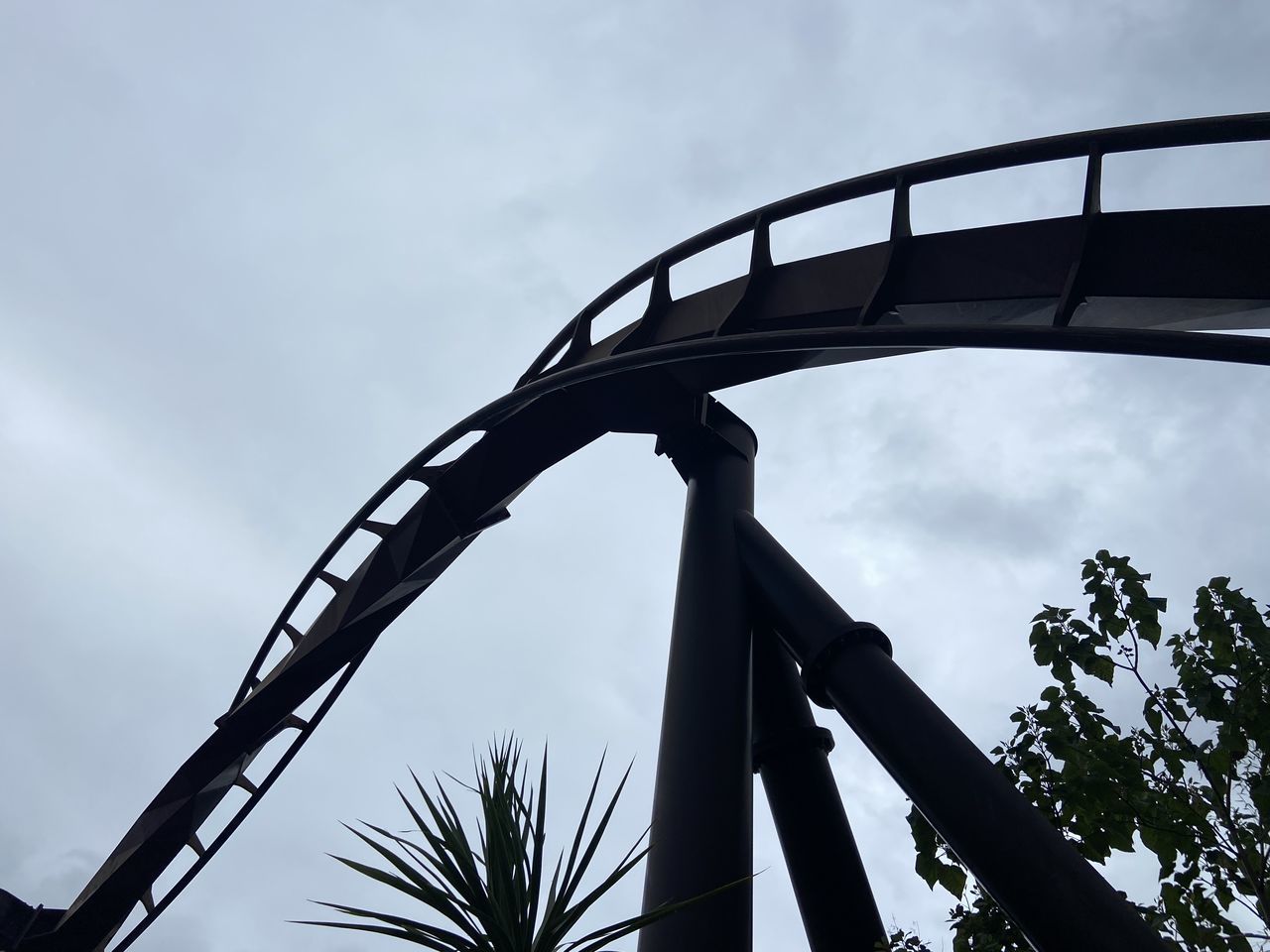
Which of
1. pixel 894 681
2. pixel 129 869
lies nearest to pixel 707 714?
pixel 894 681

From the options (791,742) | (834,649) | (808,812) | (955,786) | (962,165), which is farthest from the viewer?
(791,742)

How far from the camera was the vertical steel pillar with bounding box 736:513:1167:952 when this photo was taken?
503 centimetres

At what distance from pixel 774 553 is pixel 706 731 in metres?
1.87

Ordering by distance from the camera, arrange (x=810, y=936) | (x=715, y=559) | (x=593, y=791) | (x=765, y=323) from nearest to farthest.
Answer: (x=593, y=791) → (x=810, y=936) → (x=765, y=323) → (x=715, y=559)

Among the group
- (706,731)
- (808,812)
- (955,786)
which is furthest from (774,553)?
(955,786)

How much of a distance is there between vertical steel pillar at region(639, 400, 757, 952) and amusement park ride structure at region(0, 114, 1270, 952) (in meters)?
0.02

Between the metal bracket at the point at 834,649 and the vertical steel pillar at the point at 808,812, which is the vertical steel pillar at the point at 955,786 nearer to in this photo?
the metal bracket at the point at 834,649

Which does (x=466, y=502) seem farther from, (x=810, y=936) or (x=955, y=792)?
(x=955, y=792)

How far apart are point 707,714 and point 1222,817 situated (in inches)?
137

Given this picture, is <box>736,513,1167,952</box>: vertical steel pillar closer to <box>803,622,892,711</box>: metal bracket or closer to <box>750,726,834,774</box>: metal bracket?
<box>803,622,892,711</box>: metal bracket

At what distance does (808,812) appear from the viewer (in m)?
7.96

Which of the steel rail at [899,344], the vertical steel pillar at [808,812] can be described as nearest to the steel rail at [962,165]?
the steel rail at [899,344]

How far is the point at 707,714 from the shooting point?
7.54 metres

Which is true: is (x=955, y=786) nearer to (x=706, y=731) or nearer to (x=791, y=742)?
(x=706, y=731)
